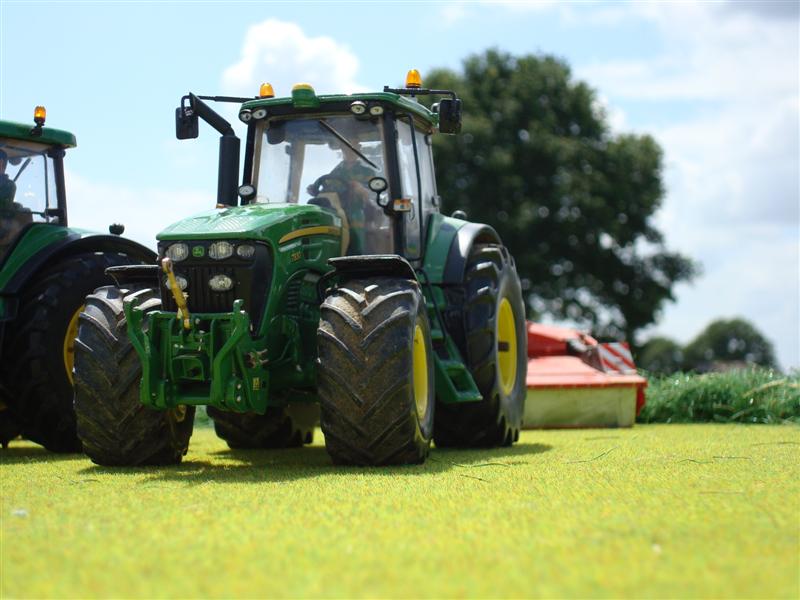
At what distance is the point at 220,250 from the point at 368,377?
1290 millimetres

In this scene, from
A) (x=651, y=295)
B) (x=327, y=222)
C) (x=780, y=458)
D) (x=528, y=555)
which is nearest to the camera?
(x=528, y=555)

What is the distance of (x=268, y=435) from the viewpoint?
9.73 meters

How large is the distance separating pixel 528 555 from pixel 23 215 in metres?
6.70

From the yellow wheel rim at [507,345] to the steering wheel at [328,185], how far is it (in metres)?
1.90

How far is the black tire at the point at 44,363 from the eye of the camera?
9055 mm

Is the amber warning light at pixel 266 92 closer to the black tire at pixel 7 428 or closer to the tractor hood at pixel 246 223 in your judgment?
the tractor hood at pixel 246 223

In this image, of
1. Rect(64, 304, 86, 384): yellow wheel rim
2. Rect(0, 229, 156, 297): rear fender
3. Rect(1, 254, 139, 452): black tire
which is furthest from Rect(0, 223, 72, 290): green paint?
Rect(64, 304, 86, 384): yellow wheel rim

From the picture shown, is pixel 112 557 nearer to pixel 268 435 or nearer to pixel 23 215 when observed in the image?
pixel 268 435

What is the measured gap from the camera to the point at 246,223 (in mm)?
7637

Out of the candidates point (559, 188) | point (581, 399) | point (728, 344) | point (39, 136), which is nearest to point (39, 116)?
point (39, 136)

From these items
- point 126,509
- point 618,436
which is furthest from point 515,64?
point 126,509

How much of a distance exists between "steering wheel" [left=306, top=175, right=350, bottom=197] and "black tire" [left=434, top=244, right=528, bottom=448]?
1.23 meters

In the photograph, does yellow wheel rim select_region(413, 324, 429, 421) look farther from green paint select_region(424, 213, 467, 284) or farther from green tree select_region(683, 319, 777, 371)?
green tree select_region(683, 319, 777, 371)

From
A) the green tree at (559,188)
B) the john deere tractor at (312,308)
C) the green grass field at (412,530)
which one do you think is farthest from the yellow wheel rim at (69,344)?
the green tree at (559,188)
